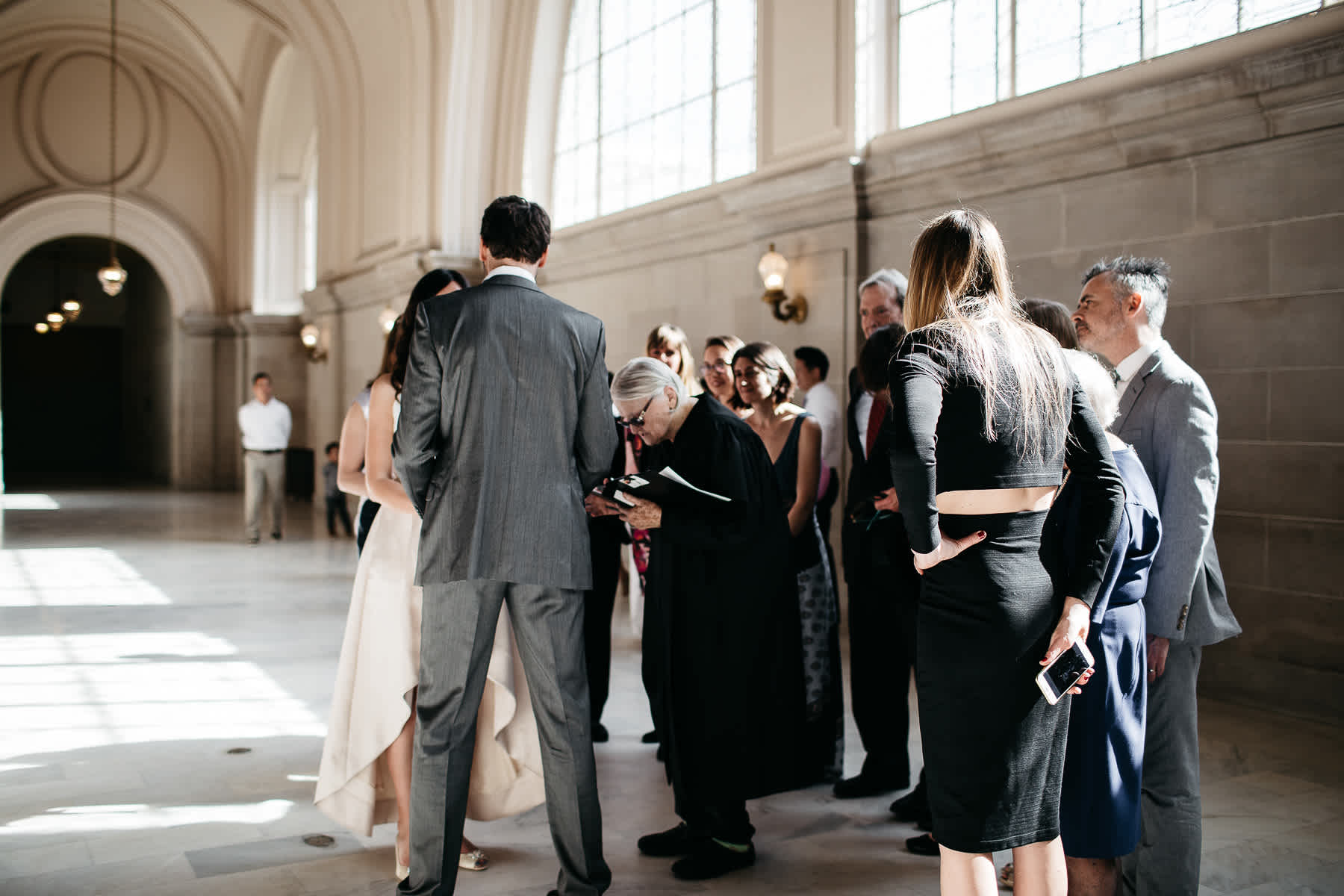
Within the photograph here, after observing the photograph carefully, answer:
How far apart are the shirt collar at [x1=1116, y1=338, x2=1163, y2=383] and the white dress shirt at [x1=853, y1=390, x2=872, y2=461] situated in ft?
3.97

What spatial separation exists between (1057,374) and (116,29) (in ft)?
73.9

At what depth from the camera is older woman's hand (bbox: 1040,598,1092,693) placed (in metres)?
2.23

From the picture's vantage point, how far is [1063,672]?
224cm

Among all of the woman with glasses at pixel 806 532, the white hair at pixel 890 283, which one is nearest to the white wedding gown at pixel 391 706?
the woman with glasses at pixel 806 532

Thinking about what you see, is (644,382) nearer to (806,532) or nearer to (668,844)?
(806,532)

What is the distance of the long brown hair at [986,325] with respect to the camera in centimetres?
224

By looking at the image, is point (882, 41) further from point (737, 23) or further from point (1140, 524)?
point (1140, 524)

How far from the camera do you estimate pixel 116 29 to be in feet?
67.5

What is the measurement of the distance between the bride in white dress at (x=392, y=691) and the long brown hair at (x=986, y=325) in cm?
158

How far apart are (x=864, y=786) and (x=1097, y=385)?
221 centimetres

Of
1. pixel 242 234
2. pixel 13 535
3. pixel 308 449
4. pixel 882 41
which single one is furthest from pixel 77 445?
pixel 882 41

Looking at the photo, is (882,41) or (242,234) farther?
(242,234)

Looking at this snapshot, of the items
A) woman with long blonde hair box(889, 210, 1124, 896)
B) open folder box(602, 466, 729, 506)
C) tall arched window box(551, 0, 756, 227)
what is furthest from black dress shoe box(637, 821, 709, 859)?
tall arched window box(551, 0, 756, 227)

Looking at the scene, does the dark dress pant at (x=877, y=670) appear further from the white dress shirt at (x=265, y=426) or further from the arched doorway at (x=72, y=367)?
the arched doorway at (x=72, y=367)
